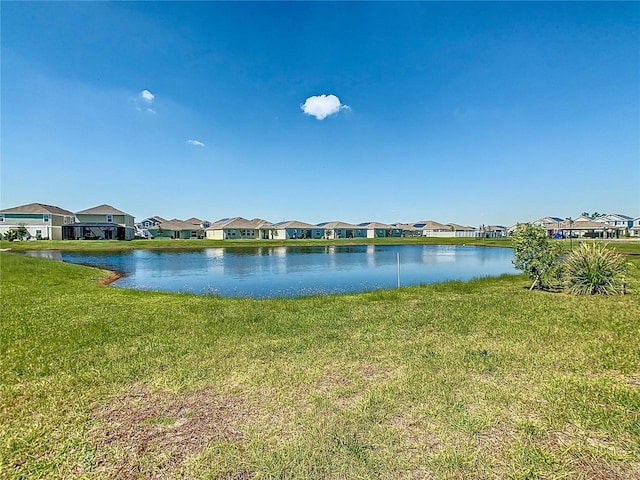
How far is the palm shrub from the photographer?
980 cm

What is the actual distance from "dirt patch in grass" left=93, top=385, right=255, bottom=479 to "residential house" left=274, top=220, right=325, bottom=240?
6644 centimetres

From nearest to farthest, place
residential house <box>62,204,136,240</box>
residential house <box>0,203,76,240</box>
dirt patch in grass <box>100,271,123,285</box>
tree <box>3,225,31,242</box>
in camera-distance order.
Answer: dirt patch in grass <box>100,271,123,285</box> < tree <box>3,225,31,242</box> < residential house <box>0,203,76,240</box> < residential house <box>62,204,136,240</box>

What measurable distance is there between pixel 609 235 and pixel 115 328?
83976mm

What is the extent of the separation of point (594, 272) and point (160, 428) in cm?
1169

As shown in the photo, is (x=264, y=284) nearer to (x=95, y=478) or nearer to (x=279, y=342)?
(x=279, y=342)

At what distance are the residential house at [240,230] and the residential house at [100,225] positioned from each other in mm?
14100

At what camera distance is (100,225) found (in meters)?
51.9

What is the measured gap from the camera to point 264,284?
15.4 metres

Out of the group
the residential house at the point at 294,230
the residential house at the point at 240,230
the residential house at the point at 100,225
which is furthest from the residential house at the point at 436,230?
the residential house at the point at 100,225

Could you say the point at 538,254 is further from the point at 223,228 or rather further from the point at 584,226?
the point at 584,226

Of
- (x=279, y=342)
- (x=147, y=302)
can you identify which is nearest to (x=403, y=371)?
(x=279, y=342)

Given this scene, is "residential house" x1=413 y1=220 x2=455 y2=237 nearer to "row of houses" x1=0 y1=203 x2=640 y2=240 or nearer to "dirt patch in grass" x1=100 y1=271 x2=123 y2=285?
"row of houses" x1=0 y1=203 x2=640 y2=240

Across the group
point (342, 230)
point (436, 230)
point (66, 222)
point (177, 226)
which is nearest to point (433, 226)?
point (436, 230)

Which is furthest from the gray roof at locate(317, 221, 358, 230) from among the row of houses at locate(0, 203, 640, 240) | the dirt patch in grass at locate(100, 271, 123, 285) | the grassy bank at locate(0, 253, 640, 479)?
the grassy bank at locate(0, 253, 640, 479)
